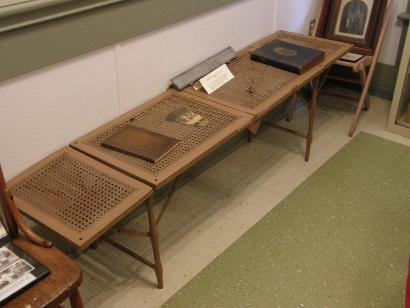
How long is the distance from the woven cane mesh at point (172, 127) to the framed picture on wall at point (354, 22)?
1.43 meters

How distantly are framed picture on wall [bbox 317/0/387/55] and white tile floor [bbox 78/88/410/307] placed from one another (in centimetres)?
48

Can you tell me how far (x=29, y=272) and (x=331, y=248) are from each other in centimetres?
138

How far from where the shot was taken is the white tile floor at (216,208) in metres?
2.03

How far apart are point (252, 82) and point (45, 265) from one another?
138 cm

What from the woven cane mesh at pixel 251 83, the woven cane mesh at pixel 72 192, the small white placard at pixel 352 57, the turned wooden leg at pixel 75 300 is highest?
the woven cane mesh at pixel 251 83

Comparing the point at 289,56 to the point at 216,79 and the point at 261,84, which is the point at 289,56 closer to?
the point at 261,84

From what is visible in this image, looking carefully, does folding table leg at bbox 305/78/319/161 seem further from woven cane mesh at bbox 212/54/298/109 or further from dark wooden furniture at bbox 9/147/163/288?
dark wooden furniture at bbox 9/147/163/288

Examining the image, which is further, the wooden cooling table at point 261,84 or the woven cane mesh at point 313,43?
the woven cane mesh at point 313,43

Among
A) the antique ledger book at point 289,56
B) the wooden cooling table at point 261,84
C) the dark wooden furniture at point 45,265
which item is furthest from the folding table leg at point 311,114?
the dark wooden furniture at point 45,265

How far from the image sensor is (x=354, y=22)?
313 cm

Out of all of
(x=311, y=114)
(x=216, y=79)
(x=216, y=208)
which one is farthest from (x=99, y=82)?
(x=311, y=114)

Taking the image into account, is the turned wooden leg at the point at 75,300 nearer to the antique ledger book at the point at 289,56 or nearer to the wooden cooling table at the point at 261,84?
the wooden cooling table at the point at 261,84

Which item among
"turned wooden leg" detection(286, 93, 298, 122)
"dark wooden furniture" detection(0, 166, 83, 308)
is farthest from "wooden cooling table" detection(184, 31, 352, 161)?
"dark wooden furniture" detection(0, 166, 83, 308)

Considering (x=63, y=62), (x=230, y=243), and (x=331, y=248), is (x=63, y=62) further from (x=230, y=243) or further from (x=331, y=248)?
(x=331, y=248)
